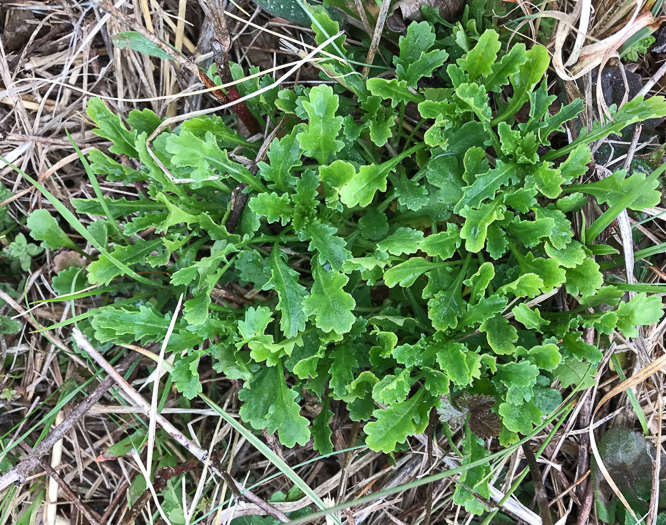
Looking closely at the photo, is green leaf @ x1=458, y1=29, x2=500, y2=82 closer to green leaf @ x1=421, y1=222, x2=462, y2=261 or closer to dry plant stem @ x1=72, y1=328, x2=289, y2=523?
green leaf @ x1=421, y1=222, x2=462, y2=261

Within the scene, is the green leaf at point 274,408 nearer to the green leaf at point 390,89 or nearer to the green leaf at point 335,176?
the green leaf at point 335,176

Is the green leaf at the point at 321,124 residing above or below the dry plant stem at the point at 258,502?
above

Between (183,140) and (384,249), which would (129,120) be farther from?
(384,249)

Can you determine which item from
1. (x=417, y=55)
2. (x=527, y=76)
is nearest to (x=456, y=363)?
(x=527, y=76)

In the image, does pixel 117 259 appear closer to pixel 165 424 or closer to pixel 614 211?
pixel 165 424

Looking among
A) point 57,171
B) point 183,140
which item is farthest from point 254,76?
point 57,171

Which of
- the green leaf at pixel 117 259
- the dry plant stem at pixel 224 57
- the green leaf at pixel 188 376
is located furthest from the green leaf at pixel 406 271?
the green leaf at pixel 117 259
